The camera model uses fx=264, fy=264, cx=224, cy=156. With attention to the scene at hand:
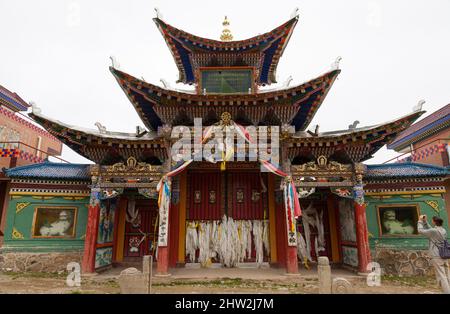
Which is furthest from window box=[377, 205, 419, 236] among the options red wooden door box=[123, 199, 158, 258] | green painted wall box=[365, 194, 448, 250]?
red wooden door box=[123, 199, 158, 258]

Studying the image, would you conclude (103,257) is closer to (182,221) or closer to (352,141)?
(182,221)

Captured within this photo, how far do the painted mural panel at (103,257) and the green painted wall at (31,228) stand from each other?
3.94 ft

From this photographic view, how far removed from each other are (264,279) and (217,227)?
3.18 m

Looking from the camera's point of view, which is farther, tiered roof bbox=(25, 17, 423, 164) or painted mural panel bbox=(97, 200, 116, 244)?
painted mural panel bbox=(97, 200, 116, 244)

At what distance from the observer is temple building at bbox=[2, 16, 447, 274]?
386 inches

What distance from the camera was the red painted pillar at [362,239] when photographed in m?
9.52

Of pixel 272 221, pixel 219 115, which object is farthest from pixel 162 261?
pixel 219 115

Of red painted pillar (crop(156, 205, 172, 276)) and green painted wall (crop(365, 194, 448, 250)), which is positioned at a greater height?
green painted wall (crop(365, 194, 448, 250))

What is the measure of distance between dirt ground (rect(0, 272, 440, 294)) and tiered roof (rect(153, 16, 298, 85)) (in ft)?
30.0

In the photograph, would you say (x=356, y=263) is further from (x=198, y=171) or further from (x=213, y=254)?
(x=198, y=171)

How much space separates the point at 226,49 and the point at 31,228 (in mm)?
11540

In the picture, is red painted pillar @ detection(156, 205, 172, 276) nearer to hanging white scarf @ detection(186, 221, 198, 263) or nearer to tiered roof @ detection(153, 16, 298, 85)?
hanging white scarf @ detection(186, 221, 198, 263)

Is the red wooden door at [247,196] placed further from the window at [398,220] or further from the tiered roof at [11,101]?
the tiered roof at [11,101]

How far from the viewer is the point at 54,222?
11414 millimetres
